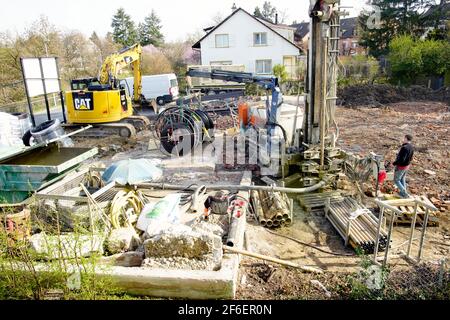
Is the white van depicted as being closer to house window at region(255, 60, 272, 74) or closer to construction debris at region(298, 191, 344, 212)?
house window at region(255, 60, 272, 74)

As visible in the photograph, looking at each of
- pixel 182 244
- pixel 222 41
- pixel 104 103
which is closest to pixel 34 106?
pixel 104 103

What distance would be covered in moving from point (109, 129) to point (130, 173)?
802 centimetres

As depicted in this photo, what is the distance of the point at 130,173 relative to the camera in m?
6.99

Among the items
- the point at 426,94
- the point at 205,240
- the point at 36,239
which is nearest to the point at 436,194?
the point at 205,240

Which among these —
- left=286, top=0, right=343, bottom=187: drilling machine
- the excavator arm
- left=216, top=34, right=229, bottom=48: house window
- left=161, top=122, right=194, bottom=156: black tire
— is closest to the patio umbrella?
left=286, top=0, right=343, bottom=187: drilling machine

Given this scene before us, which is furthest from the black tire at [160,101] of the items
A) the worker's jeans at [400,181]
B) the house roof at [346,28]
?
the house roof at [346,28]

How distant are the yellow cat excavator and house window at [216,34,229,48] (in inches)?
680

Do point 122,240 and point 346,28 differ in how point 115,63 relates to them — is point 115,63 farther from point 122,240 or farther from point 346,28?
point 346,28

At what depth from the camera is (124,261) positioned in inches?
201

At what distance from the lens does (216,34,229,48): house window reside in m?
31.1

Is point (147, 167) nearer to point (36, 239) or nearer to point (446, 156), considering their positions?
point (36, 239)

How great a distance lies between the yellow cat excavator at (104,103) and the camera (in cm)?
1373

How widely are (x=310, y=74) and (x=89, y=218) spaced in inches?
214

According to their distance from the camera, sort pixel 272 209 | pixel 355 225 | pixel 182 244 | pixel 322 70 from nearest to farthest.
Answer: pixel 182 244
pixel 355 225
pixel 272 209
pixel 322 70
